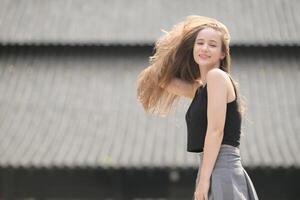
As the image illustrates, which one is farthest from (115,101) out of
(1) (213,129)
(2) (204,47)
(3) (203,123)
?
(1) (213,129)

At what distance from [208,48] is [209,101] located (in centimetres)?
31

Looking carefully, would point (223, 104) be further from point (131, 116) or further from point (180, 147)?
point (131, 116)

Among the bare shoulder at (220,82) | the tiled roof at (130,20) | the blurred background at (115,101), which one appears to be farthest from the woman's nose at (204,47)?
the tiled roof at (130,20)

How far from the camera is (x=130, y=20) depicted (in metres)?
12.7

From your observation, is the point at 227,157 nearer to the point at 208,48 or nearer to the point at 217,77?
the point at 217,77

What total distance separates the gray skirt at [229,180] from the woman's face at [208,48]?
16.8 inches

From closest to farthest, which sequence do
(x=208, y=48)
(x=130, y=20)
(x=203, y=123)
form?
1. (x=203, y=123)
2. (x=208, y=48)
3. (x=130, y=20)

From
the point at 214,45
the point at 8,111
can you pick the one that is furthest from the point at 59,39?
the point at 214,45

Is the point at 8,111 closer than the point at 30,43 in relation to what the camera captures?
Yes

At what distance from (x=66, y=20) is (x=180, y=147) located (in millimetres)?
3798

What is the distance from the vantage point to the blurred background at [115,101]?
32.9ft

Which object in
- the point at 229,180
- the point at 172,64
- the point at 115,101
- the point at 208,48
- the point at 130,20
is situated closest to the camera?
the point at 229,180

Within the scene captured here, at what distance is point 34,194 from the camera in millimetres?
11023

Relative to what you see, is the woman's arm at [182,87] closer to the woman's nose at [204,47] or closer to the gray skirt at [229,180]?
the woman's nose at [204,47]
